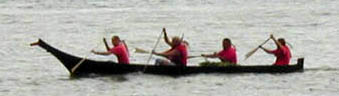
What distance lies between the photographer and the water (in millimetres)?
30438

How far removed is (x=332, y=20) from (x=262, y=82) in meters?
23.6

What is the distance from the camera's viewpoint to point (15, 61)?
38.9 meters

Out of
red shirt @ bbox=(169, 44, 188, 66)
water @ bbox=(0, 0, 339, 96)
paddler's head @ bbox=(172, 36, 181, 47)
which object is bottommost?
water @ bbox=(0, 0, 339, 96)

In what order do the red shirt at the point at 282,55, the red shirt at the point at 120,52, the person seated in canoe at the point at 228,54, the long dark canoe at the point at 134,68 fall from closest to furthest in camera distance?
the long dark canoe at the point at 134,68 → the red shirt at the point at 120,52 → the person seated in canoe at the point at 228,54 → the red shirt at the point at 282,55

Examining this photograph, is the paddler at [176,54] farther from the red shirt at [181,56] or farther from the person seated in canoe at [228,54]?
the person seated in canoe at [228,54]

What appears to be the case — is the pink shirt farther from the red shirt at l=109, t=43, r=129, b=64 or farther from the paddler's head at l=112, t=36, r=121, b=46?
the paddler's head at l=112, t=36, r=121, b=46

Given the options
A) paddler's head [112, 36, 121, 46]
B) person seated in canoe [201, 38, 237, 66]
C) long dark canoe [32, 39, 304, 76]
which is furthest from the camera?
person seated in canoe [201, 38, 237, 66]

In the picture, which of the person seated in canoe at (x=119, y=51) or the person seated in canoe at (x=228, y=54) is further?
the person seated in canoe at (x=228, y=54)

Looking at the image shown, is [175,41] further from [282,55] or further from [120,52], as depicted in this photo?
[282,55]

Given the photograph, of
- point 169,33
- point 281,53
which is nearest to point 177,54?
point 281,53

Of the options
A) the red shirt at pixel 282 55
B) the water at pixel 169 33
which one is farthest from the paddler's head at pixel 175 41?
the red shirt at pixel 282 55

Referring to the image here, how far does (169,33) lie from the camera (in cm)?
→ 5044

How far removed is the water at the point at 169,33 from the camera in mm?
30438

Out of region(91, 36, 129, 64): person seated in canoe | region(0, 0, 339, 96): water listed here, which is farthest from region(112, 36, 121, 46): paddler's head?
region(0, 0, 339, 96): water
